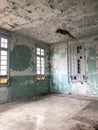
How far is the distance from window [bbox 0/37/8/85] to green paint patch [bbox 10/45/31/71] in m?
0.31

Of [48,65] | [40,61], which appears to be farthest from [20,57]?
[48,65]

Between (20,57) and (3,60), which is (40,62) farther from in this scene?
(3,60)

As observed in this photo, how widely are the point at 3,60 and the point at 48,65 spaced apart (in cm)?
323

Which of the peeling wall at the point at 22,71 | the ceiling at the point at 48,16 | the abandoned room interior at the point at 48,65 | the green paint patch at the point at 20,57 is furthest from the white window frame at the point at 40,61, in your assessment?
the ceiling at the point at 48,16

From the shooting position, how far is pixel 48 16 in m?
4.18

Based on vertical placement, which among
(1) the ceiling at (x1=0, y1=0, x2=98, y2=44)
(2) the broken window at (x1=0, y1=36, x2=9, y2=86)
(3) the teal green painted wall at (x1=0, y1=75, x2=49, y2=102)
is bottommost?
(3) the teal green painted wall at (x1=0, y1=75, x2=49, y2=102)

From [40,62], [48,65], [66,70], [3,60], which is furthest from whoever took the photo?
[48,65]

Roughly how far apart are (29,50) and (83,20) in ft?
9.92

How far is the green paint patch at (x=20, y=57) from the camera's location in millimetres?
5582

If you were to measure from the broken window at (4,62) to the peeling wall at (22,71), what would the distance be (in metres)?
0.22

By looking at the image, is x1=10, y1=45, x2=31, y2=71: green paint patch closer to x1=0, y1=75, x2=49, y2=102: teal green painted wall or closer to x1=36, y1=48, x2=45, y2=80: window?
x1=0, y1=75, x2=49, y2=102: teal green painted wall

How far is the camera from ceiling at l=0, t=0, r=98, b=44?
3.42 metres

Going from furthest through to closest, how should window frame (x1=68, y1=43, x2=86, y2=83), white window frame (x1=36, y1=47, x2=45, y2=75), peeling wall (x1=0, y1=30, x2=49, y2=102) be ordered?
white window frame (x1=36, y1=47, x2=45, y2=75), window frame (x1=68, y1=43, x2=86, y2=83), peeling wall (x1=0, y1=30, x2=49, y2=102)

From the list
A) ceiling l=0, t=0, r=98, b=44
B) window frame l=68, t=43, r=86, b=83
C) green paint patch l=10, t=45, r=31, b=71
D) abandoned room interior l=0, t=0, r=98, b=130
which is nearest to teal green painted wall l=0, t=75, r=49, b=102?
abandoned room interior l=0, t=0, r=98, b=130
